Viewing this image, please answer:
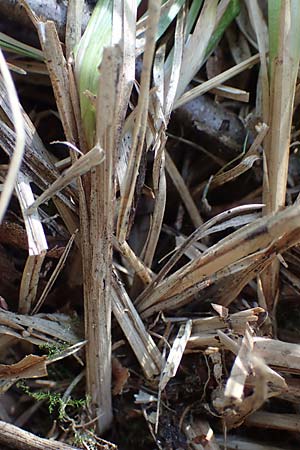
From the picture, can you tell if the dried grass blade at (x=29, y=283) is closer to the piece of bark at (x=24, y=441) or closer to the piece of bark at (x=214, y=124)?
the piece of bark at (x=24, y=441)

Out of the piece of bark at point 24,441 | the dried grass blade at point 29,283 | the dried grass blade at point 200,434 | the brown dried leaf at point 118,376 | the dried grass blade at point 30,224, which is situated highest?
the dried grass blade at point 30,224

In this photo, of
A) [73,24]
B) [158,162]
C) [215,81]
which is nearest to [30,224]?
[158,162]

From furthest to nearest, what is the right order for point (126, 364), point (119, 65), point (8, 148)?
point (126, 364) → point (8, 148) → point (119, 65)

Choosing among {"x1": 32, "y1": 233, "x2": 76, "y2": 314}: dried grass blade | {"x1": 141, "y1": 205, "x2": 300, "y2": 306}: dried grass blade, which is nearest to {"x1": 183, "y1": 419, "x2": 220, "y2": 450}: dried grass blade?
{"x1": 141, "y1": 205, "x2": 300, "y2": 306}: dried grass blade

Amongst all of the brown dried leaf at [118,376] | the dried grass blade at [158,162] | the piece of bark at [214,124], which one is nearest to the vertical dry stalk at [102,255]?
the brown dried leaf at [118,376]

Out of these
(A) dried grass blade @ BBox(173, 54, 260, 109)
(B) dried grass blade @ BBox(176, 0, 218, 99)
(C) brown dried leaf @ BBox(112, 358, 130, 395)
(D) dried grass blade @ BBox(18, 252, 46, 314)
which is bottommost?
(C) brown dried leaf @ BBox(112, 358, 130, 395)

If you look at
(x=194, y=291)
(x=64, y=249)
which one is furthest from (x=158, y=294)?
(x=64, y=249)

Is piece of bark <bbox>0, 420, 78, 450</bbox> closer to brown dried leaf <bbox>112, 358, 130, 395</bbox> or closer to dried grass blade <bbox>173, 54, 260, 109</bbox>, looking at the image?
brown dried leaf <bbox>112, 358, 130, 395</bbox>

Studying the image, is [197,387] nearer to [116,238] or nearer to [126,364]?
[126,364]
